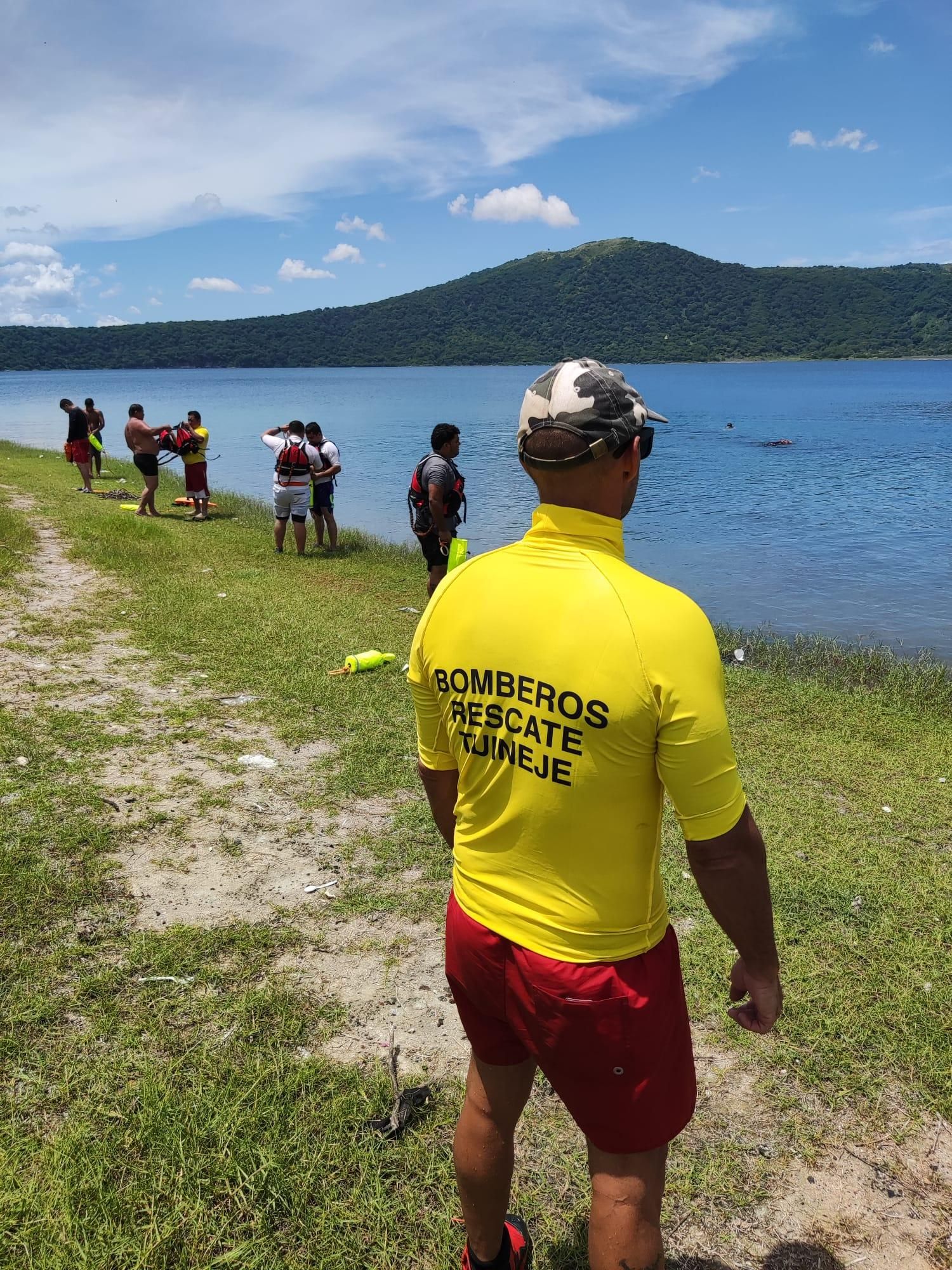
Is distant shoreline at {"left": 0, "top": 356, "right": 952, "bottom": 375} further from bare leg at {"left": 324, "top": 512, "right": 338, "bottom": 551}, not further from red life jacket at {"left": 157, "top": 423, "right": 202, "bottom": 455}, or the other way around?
bare leg at {"left": 324, "top": 512, "right": 338, "bottom": 551}

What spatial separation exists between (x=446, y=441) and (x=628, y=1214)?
7942mm

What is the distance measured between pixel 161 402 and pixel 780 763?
83.1m

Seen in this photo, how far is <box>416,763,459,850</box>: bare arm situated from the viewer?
7.28ft

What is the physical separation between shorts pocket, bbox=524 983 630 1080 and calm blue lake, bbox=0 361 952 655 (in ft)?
41.1

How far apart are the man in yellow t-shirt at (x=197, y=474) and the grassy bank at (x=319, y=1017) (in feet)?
34.9

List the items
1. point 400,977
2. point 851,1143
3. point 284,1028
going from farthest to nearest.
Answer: point 400,977 < point 284,1028 < point 851,1143

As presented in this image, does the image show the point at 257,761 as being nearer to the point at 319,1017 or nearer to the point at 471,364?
the point at 319,1017

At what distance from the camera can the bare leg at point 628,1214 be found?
179 centimetres

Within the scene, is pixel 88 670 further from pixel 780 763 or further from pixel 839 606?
pixel 839 606

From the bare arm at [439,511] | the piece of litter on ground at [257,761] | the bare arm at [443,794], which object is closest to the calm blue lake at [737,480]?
the bare arm at [439,511]

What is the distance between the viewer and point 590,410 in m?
1.75

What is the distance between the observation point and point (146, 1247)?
2510mm

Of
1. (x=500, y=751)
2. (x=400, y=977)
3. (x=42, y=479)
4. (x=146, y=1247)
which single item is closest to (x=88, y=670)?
(x=400, y=977)

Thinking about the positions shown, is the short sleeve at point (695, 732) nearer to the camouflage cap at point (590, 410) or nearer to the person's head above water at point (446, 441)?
the camouflage cap at point (590, 410)
